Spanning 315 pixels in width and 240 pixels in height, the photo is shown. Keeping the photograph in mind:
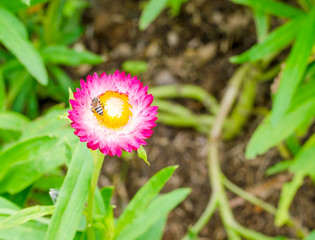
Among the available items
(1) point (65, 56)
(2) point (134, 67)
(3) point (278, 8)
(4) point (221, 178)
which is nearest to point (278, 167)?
(4) point (221, 178)

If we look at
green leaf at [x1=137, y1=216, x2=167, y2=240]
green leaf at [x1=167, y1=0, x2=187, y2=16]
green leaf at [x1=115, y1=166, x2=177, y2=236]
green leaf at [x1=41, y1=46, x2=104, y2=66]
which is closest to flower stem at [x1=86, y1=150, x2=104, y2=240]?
green leaf at [x1=115, y1=166, x2=177, y2=236]

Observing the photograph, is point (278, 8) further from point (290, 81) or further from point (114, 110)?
point (114, 110)

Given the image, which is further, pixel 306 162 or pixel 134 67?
pixel 134 67

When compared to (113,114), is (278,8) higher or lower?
higher

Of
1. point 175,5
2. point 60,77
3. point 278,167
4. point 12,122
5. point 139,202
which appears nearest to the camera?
point 139,202

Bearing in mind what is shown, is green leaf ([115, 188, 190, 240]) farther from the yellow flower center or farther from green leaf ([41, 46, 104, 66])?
green leaf ([41, 46, 104, 66])

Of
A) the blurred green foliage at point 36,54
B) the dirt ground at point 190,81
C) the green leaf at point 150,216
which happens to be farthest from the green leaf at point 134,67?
the green leaf at point 150,216

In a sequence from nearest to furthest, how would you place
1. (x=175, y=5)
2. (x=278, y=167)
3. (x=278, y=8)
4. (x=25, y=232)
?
(x=25, y=232) → (x=278, y=8) → (x=278, y=167) → (x=175, y=5)
